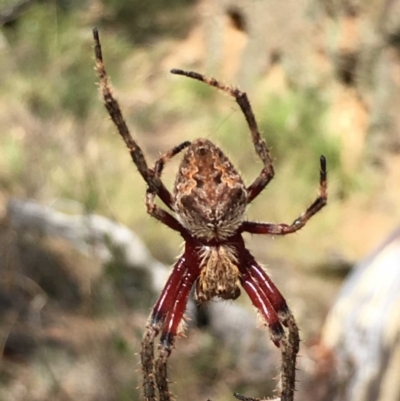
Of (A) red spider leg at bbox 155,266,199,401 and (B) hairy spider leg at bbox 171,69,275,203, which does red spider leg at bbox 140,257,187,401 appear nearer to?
(A) red spider leg at bbox 155,266,199,401

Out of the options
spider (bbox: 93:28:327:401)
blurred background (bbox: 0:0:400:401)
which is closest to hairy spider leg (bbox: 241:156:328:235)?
spider (bbox: 93:28:327:401)

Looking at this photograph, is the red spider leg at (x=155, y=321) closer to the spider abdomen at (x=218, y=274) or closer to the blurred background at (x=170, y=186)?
the spider abdomen at (x=218, y=274)

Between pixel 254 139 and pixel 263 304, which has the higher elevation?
pixel 254 139

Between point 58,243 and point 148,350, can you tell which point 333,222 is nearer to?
point 58,243

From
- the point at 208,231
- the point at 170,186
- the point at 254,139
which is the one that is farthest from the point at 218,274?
the point at 170,186

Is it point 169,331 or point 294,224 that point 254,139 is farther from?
point 169,331

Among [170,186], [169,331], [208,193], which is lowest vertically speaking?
[169,331]

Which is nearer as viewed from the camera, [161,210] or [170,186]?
[161,210]
